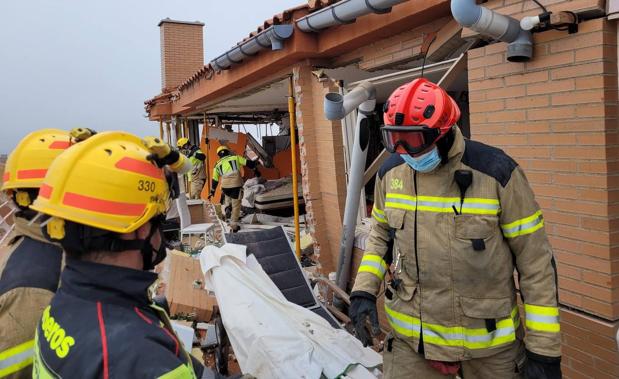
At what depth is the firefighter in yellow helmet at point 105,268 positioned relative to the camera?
3.47 feet

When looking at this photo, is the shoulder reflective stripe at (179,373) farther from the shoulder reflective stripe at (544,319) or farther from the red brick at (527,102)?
the red brick at (527,102)

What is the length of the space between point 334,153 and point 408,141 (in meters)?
3.25

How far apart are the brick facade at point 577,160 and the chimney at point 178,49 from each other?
1236cm

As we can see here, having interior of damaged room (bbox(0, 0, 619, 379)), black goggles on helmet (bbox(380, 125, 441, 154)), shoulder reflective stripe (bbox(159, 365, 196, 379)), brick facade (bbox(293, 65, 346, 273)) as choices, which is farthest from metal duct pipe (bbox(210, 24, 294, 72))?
shoulder reflective stripe (bbox(159, 365, 196, 379))

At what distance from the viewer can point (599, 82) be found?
2436 millimetres

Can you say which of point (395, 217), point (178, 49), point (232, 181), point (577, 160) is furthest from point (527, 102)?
point (178, 49)

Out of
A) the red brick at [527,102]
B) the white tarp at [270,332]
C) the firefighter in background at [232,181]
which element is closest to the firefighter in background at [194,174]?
the firefighter in background at [232,181]

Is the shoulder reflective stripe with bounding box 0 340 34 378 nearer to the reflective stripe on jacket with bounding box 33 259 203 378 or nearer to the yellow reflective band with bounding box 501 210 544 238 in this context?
the reflective stripe on jacket with bounding box 33 259 203 378

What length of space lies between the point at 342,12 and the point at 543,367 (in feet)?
10.2

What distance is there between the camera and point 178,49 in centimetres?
1372

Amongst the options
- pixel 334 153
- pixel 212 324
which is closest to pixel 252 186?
pixel 334 153

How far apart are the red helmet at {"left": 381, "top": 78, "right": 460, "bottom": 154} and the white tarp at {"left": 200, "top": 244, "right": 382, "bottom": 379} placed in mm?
1743

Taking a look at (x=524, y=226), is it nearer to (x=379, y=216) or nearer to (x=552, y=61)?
(x=379, y=216)

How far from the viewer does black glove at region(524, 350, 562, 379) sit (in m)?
1.78
